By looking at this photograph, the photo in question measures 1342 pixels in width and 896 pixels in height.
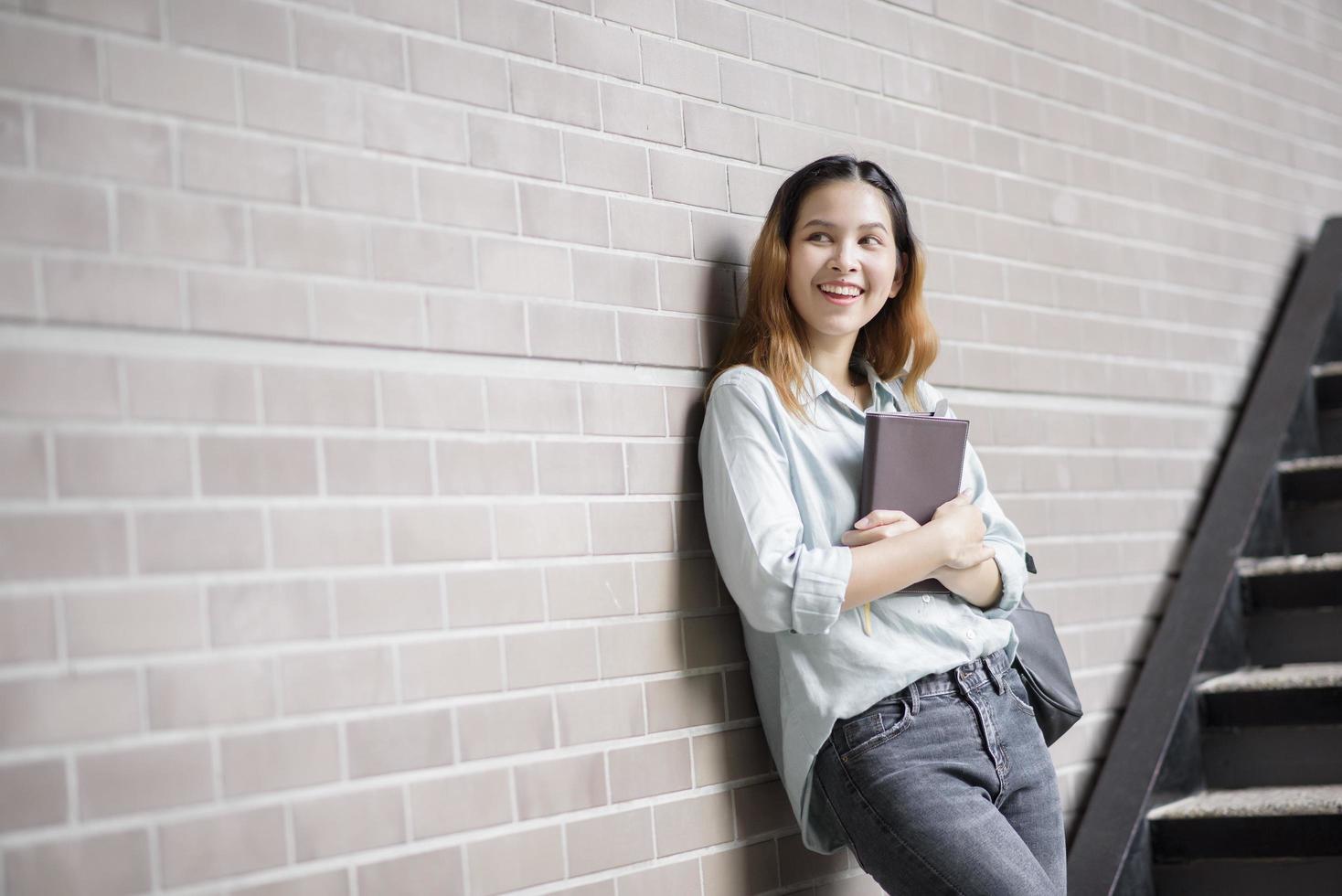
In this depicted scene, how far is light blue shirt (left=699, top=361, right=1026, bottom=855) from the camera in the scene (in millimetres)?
1953

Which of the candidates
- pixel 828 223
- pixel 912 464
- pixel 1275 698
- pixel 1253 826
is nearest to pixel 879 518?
pixel 912 464

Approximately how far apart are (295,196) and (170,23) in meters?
0.26

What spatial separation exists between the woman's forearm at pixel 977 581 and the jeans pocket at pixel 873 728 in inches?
8.1

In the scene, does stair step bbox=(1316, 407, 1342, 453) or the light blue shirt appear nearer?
the light blue shirt

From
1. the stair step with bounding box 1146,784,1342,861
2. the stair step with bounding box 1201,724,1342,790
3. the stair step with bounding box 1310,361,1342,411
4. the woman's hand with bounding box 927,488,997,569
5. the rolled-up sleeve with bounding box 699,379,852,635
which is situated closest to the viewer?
the rolled-up sleeve with bounding box 699,379,852,635

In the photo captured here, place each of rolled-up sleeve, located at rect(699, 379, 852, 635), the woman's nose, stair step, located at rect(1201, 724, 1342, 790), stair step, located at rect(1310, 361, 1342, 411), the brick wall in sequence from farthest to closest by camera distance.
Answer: stair step, located at rect(1310, 361, 1342, 411), stair step, located at rect(1201, 724, 1342, 790), the woman's nose, rolled-up sleeve, located at rect(699, 379, 852, 635), the brick wall

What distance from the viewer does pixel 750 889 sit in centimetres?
221

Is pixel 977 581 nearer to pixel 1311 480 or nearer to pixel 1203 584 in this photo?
pixel 1203 584

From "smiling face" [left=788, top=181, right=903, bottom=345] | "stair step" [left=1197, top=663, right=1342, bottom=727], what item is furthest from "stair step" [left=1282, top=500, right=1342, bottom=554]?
"smiling face" [left=788, top=181, right=903, bottom=345]

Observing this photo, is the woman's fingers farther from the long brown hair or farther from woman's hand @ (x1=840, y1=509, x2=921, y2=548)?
the long brown hair

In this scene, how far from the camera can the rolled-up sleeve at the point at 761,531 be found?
6.33ft

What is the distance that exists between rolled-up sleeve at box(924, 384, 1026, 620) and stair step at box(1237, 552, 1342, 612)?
4.15 feet

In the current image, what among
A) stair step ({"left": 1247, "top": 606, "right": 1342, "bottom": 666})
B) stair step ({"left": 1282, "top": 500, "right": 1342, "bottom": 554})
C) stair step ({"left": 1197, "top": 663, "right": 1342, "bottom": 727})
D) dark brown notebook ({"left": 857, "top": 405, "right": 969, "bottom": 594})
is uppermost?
dark brown notebook ({"left": 857, "top": 405, "right": 969, "bottom": 594})

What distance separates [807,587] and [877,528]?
0.56 ft
